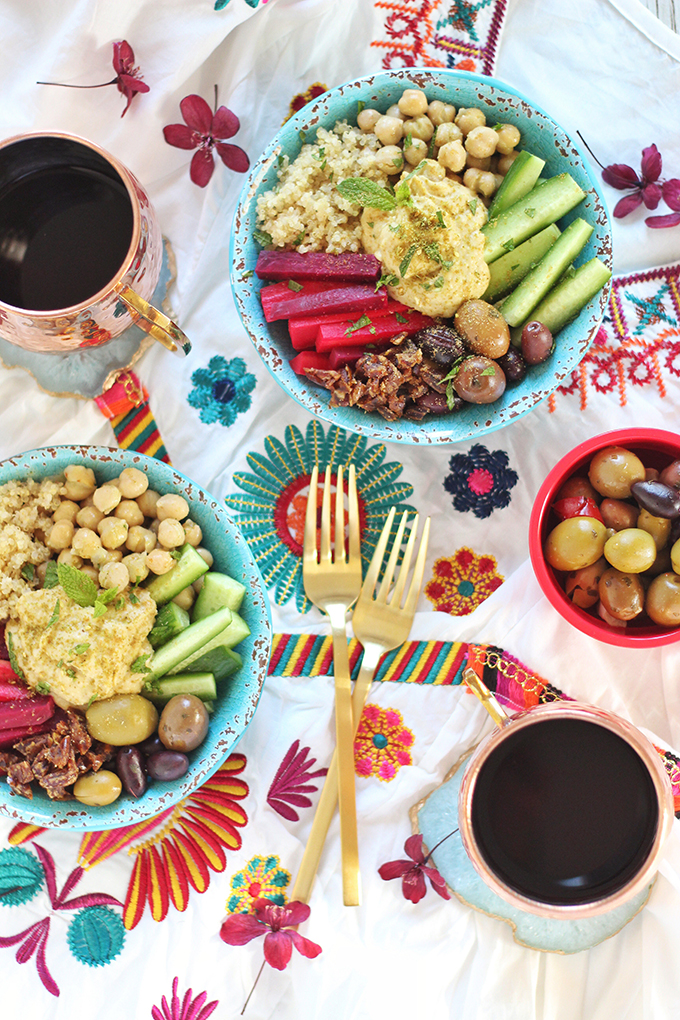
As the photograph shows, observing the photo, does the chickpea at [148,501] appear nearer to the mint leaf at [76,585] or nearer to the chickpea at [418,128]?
the mint leaf at [76,585]

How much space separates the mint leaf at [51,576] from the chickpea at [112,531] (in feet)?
0.31

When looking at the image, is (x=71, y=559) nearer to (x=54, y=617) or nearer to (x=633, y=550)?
(x=54, y=617)

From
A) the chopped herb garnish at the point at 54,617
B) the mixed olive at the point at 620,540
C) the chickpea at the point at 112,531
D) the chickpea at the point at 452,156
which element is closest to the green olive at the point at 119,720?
the chopped herb garnish at the point at 54,617

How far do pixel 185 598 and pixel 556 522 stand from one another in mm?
650

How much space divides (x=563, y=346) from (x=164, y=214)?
81cm

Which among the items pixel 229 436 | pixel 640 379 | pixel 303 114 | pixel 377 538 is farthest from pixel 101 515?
pixel 640 379

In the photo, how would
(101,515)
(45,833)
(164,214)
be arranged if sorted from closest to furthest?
(101,515), (45,833), (164,214)

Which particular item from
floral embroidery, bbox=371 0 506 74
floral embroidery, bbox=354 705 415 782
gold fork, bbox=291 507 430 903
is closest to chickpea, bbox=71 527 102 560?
gold fork, bbox=291 507 430 903

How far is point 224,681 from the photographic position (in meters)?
1.36

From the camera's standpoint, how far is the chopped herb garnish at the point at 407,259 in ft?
4.16

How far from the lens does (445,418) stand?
1.36 metres

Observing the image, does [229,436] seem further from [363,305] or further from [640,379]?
[640,379]

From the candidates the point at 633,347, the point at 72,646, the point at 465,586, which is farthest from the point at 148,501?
the point at 633,347

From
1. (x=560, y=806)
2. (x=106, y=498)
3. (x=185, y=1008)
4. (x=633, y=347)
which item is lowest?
(x=185, y=1008)
